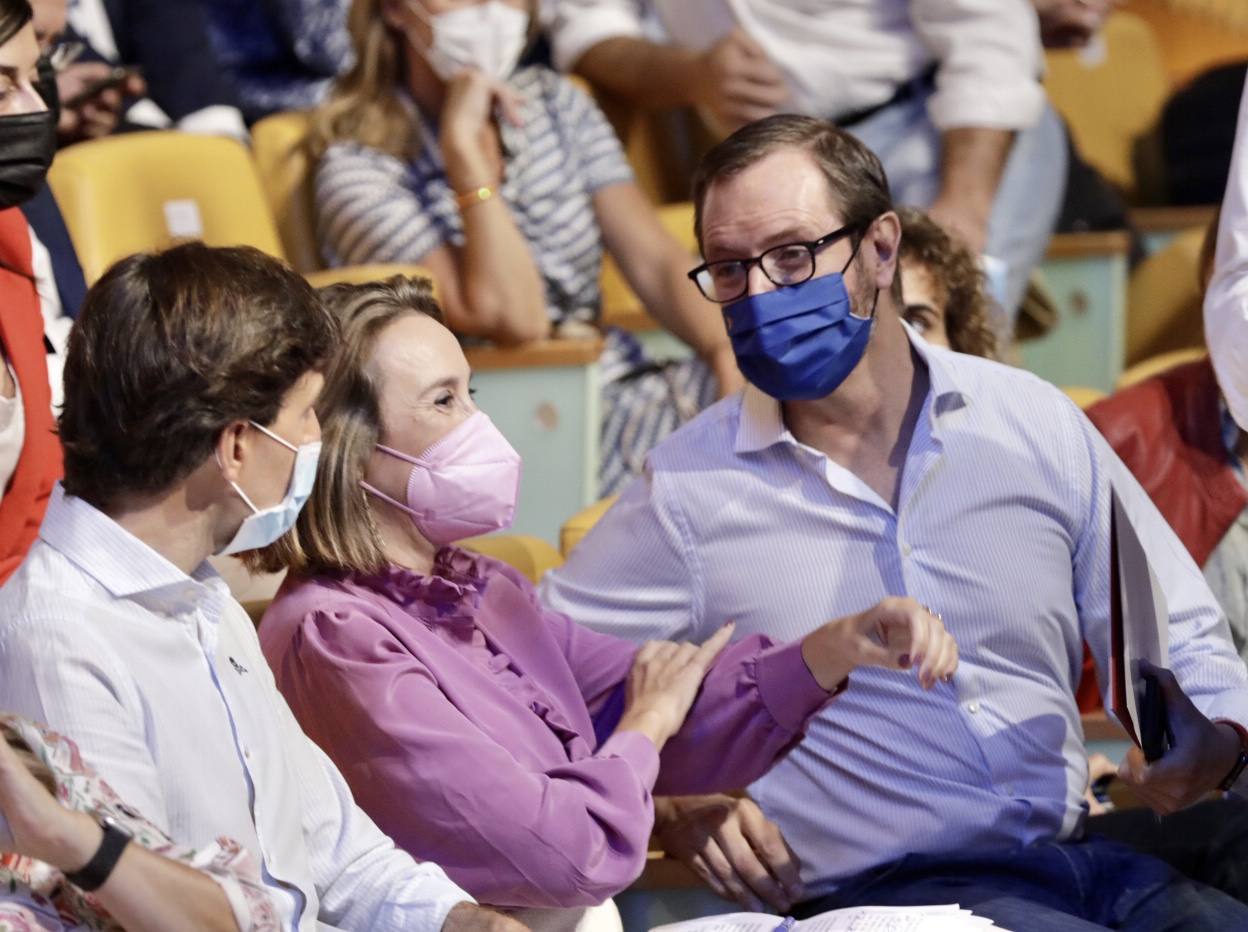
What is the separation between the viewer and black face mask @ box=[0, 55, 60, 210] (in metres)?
2.14

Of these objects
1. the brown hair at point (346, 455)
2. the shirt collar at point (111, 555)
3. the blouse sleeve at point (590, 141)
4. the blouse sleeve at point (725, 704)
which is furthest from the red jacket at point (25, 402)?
the blouse sleeve at point (590, 141)

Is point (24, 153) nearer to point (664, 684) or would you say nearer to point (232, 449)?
point (232, 449)

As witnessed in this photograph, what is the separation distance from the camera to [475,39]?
3465 mm

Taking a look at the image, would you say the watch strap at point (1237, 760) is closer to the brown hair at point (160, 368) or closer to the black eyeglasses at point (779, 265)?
the black eyeglasses at point (779, 265)

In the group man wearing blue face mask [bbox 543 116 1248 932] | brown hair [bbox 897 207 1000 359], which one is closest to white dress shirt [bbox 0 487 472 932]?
man wearing blue face mask [bbox 543 116 1248 932]

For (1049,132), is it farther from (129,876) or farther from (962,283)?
(129,876)

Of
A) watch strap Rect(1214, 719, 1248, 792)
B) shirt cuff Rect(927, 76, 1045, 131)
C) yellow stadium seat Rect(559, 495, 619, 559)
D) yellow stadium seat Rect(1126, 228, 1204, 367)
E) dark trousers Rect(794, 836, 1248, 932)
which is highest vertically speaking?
shirt cuff Rect(927, 76, 1045, 131)

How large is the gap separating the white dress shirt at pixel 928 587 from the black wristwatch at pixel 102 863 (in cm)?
91

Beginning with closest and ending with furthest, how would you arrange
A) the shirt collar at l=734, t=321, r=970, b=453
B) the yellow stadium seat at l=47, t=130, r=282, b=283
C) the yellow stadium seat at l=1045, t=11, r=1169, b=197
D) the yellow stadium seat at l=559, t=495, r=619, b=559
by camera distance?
the shirt collar at l=734, t=321, r=970, b=453
the yellow stadium seat at l=559, t=495, r=619, b=559
the yellow stadium seat at l=47, t=130, r=282, b=283
the yellow stadium seat at l=1045, t=11, r=1169, b=197

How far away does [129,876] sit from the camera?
54.0 inches

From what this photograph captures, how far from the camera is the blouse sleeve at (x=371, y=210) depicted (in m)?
3.33

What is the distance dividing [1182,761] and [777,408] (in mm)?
585

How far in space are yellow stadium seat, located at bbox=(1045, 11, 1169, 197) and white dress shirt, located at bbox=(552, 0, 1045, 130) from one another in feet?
5.36

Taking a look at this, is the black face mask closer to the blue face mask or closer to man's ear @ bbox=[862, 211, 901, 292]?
the blue face mask
